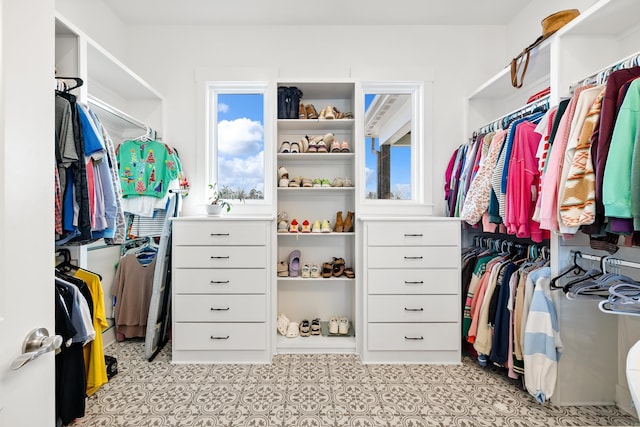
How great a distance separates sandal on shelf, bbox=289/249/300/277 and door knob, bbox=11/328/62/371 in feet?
7.02

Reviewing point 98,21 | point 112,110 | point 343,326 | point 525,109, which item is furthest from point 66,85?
point 525,109

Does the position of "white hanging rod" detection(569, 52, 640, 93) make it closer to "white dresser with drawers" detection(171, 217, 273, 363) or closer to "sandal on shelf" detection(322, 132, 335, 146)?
"sandal on shelf" detection(322, 132, 335, 146)

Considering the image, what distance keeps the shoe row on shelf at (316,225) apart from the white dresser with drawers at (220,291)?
336mm

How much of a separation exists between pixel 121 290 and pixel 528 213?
9.20 feet

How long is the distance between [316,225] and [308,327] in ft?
2.74

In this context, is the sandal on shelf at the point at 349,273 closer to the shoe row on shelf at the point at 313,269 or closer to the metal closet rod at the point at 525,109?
the shoe row on shelf at the point at 313,269

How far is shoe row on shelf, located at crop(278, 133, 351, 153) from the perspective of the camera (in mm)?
2719

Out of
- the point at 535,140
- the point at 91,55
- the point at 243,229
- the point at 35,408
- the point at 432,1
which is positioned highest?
the point at 432,1

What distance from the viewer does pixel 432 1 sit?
264cm

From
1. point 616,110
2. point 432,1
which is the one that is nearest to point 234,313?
point 616,110

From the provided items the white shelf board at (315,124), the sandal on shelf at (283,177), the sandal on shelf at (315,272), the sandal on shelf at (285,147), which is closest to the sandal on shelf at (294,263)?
the sandal on shelf at (315,272)

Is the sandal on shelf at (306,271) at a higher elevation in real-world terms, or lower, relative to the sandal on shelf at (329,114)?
lower

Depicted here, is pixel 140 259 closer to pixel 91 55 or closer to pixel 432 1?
pixel 91 55

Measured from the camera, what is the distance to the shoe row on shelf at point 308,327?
→ 107 inches
